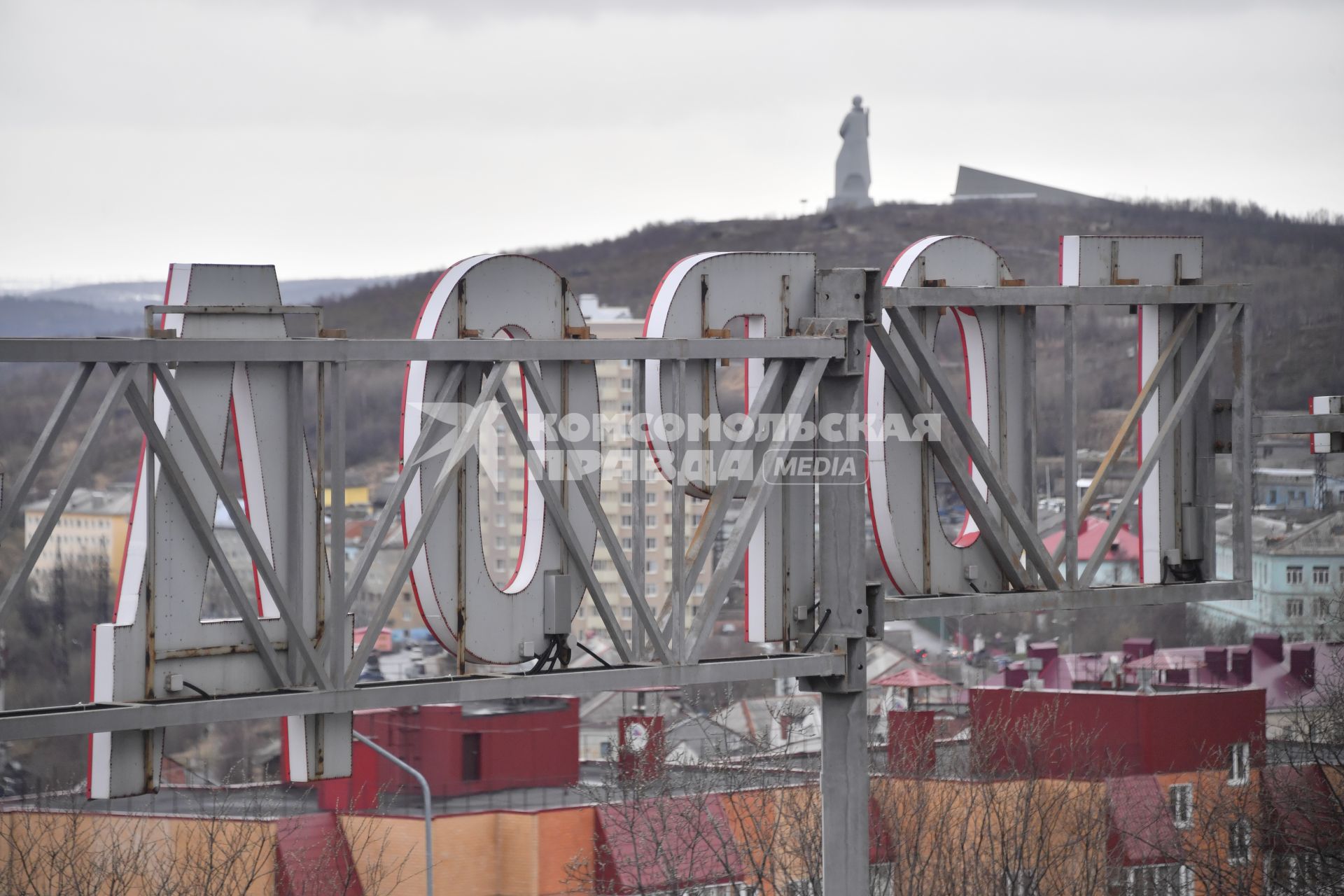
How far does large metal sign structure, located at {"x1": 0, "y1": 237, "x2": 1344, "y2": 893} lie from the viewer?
11.0 metres

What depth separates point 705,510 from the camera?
41.4 feet

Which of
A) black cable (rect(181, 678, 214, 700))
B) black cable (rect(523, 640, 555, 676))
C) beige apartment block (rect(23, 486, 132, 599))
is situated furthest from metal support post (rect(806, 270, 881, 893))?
beige apartment block (rect(23, 486, 132, 599))

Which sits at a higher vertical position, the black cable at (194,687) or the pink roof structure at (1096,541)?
the black cable at (194,687)

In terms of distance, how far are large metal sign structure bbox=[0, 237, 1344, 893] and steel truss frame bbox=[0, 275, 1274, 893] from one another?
1.0 inches

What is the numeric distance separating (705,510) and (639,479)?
0.52 m

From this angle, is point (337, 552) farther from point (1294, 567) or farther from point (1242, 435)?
point (1294, 567)

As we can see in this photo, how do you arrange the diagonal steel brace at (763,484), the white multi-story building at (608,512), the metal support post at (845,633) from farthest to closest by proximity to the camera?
the white multi-story building at (608,512) → the metal support post at (845,633) → the diagonal steel brace at (763,484)

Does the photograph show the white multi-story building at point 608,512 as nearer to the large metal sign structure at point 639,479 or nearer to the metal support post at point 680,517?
the large metal sign structure at point 639,479

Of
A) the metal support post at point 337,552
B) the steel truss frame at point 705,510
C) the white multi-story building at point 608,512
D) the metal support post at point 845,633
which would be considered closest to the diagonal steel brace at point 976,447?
the steel truss frame at point 705,510

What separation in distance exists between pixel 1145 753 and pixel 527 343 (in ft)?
175

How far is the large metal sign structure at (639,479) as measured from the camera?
36.2ft

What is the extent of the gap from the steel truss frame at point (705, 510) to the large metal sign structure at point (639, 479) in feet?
0.08

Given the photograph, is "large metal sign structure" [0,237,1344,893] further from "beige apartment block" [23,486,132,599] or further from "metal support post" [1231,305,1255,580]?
"beige apartment block" [23,486,132,599]

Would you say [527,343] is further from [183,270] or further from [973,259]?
[973,259]
